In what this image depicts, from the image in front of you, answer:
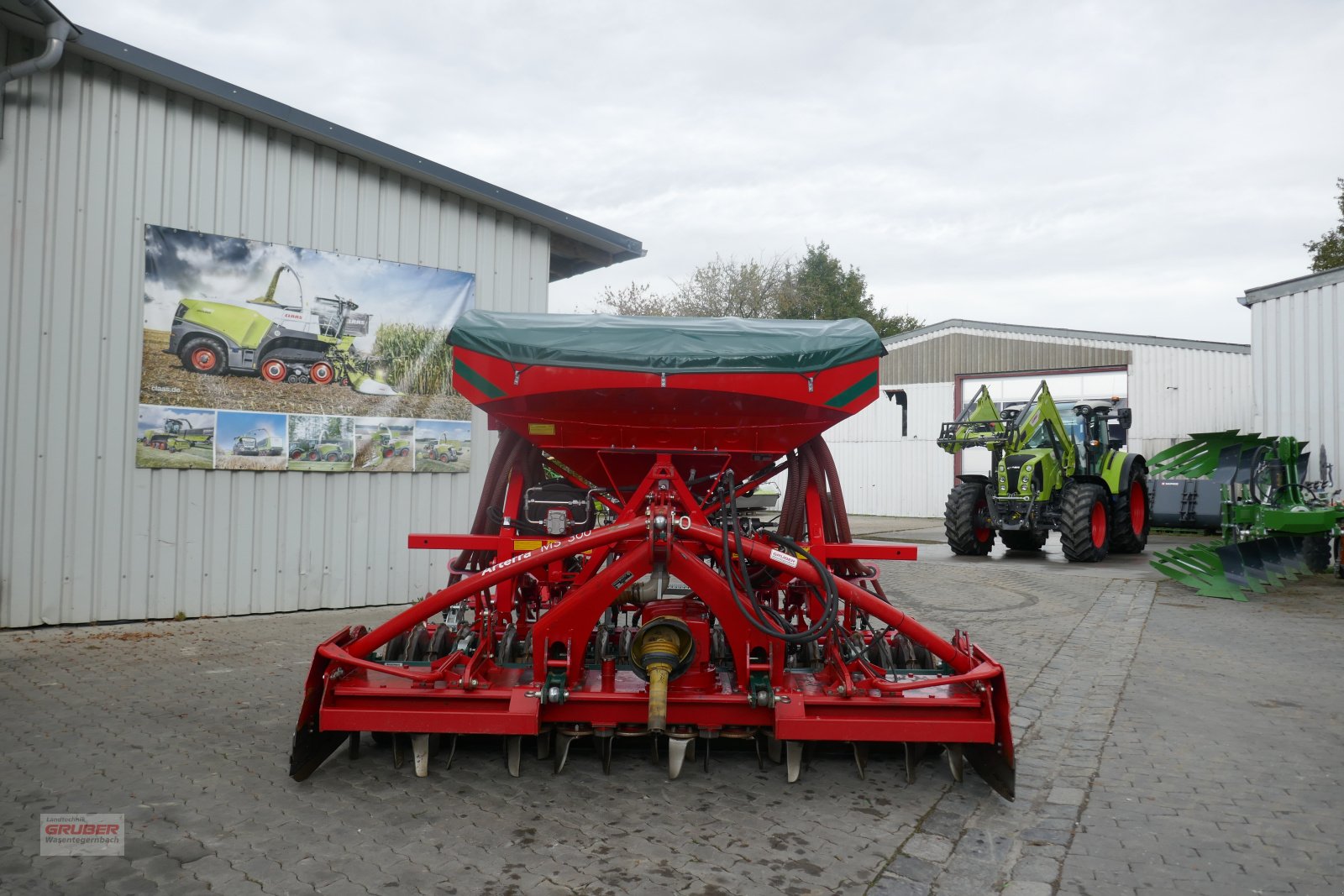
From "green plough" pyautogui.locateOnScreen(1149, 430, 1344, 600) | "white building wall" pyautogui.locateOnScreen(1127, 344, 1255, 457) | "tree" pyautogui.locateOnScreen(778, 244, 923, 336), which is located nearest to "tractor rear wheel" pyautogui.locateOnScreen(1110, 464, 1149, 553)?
"green plough" pyautogui.locateOnScreen(1149, 430, 1344, 600)

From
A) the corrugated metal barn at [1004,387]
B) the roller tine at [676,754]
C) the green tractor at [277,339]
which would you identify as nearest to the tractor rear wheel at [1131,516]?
the corrugated metal barn at [1004,387]

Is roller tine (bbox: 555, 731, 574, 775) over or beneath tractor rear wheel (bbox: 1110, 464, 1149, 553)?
beneath

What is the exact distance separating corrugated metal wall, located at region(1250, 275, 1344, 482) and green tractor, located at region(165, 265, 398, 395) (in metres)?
13.3

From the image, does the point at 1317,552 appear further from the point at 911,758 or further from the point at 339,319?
the point at 339,319

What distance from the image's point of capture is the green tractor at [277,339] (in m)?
8.31

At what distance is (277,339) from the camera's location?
8.72m

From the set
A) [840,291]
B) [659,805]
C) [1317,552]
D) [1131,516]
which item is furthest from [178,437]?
[840,291]

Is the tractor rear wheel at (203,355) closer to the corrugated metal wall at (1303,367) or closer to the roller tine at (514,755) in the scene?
the roller tine at (514,755)

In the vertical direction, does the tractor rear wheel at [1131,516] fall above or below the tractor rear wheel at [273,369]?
below

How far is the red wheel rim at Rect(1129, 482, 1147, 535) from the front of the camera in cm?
1680

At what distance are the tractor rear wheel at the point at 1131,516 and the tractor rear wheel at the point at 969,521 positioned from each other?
6.91 feet

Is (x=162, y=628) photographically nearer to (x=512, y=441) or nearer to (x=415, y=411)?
(x=415, y=411)

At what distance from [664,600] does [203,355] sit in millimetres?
5226

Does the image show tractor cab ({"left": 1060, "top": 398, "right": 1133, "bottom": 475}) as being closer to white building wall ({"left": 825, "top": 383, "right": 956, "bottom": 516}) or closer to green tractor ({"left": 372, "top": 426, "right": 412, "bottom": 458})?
white building wall ({"left": 825, "top": 383, "right": 956, "bottom": 516})
